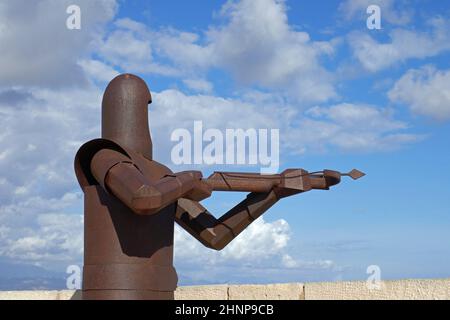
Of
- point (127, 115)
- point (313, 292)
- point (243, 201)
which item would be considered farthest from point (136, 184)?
point (313, 292)

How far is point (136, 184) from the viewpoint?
5.35 m

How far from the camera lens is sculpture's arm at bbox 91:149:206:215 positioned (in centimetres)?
532

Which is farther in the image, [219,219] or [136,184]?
[219,219]

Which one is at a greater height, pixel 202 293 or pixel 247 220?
pixel 247 220

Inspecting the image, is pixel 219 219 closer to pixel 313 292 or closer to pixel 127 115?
pixel 313 292

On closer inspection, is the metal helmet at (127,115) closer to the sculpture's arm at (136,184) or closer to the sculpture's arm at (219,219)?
the sculpture's arm at (136,184)

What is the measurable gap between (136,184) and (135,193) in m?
0.08

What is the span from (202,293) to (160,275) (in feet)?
5.78

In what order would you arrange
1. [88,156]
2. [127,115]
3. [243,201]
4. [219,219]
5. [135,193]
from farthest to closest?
[219,219], [243,201], [127,115], [88,156], [135,193]

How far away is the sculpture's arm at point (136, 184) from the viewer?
17.5 ft

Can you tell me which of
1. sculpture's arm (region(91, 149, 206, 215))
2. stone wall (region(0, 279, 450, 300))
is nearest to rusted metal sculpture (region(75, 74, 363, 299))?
sculpture's arm (region(91, 149, 206, 215))
